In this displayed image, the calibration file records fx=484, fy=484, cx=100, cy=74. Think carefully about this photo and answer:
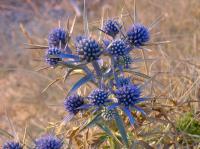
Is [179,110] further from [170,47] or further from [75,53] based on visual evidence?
[170,47]

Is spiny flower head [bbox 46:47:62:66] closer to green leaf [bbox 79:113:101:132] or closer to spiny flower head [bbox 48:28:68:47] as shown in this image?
spiny flower head [bbox 48:28:68:47]

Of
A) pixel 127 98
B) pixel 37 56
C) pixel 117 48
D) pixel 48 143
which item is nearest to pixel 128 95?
pixel 127 98

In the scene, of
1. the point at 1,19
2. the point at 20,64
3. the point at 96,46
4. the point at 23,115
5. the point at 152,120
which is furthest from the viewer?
the point at 1,19

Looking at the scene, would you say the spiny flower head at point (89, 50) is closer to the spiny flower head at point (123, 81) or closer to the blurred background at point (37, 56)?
the spiny flower head at point (123, 81)

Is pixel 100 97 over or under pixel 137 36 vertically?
under

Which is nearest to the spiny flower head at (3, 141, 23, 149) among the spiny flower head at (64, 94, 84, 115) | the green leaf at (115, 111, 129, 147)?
the spiny flower head at (64, 94, 84, 115)

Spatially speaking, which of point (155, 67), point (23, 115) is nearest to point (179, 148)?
point (155, 67)

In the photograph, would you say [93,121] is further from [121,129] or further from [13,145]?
[13,145]
